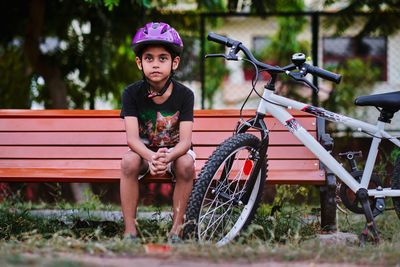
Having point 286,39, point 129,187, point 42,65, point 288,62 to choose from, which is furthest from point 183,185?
point 286,39

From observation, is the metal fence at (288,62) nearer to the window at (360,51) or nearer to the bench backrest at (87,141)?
the window at (360,51)

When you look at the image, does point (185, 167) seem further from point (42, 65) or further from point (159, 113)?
point (42, 65)

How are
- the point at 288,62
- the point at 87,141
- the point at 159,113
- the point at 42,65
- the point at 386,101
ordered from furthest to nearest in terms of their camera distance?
the point at 288,62
the point at 42,65
the point at 87,141
the point at 159,113
the point at 386,101

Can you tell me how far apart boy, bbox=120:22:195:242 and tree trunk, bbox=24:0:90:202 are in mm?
2724

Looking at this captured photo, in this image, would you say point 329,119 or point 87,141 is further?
point 87,141

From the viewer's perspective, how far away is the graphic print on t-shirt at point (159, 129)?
3.47 metres

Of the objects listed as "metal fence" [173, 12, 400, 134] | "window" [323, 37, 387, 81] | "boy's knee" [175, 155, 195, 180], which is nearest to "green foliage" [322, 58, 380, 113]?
"metal fence" [173, 12, 400, 134]

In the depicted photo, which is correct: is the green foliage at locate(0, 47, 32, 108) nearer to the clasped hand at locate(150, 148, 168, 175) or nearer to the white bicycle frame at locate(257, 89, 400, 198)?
the clasped hand at locate(150, 148, 168, 175)

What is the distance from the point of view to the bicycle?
3.15 meters

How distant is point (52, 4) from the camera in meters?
5.89

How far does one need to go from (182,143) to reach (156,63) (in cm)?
55

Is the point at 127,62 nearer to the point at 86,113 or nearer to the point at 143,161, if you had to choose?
the point at 86,113

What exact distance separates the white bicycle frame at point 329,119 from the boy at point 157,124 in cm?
56

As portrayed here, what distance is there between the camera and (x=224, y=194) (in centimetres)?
320
